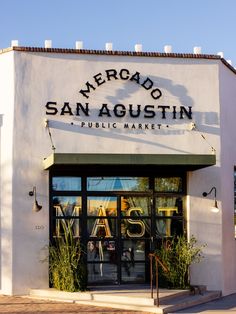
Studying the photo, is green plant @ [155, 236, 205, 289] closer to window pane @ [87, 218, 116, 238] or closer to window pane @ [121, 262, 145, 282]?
window pane @ [121, 262, 145, 282]

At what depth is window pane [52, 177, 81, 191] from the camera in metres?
15.0

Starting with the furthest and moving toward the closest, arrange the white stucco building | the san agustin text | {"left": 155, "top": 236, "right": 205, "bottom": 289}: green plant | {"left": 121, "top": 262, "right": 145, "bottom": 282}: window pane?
{"left": 121, "top": 262, "right": 145, "bottom": 282}: window pane, the san agustin text, the white stucco building, {"left": 155, "top": 236, "right": 205, "bottom": 289}: green plant

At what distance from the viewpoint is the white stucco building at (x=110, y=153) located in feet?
47.9

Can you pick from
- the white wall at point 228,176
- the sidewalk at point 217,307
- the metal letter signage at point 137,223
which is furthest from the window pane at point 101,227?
the sidewalk at point 217,307

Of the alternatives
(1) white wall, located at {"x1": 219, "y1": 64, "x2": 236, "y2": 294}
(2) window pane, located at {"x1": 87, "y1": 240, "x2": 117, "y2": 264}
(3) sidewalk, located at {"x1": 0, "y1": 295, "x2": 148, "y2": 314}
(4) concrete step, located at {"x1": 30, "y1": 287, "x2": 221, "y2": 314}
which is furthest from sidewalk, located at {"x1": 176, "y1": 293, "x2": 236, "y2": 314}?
(2) window pane, located at {"x1": 87, "y1": 240, "x2": 117, "y2": 264}

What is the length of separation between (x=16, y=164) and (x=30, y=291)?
2.93 meters

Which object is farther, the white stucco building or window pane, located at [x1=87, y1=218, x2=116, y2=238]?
window pane, located at [x1=87, y1=218, x2=116, y2=238]

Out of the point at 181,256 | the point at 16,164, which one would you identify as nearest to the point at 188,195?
the point at 181,256

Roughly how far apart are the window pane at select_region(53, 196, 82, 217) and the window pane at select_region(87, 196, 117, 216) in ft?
0.87

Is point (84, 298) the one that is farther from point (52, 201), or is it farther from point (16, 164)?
point (16, 164)

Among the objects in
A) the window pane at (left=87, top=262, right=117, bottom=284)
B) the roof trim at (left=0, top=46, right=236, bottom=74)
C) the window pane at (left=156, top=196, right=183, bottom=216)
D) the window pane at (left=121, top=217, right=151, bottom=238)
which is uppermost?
the roof trim at (left=0, top=46, right=236, bottom=74)

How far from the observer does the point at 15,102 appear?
48.4 feet

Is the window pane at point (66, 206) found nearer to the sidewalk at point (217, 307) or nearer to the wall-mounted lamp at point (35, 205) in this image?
the wall-mounted lamp at point (35, 205)

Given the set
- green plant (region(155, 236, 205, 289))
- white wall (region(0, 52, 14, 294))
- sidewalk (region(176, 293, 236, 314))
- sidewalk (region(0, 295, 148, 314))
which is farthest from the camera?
white wall (region(0, 52, 14, 294))
